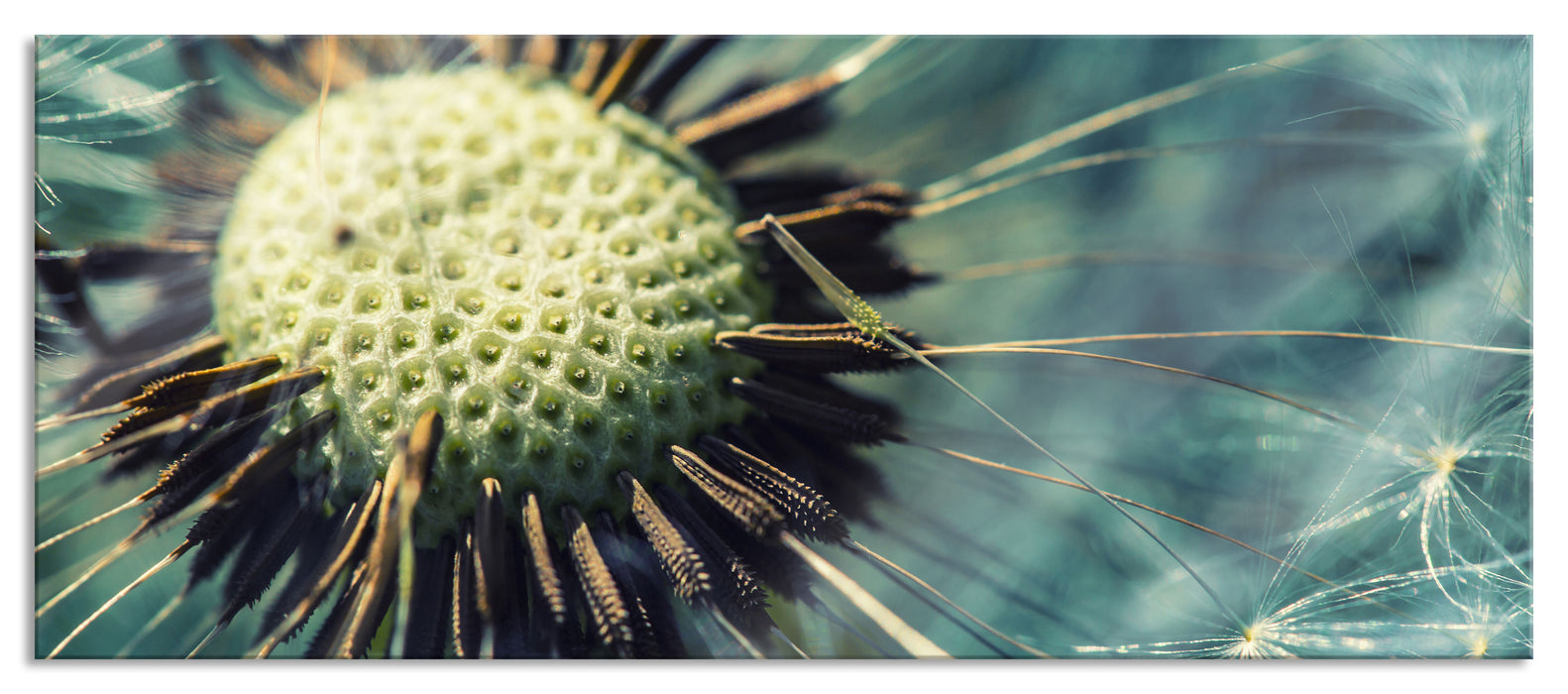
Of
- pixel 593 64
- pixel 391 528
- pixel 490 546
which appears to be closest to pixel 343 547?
pixel 391 528

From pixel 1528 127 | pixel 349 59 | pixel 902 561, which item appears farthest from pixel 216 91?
pixel 1528 127

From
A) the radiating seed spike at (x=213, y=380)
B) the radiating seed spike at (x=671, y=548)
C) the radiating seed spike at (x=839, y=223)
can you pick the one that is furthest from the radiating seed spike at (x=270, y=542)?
the radiating seed spike at (x=839, y=223)

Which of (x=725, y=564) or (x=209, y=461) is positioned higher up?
(x=209, y=461)

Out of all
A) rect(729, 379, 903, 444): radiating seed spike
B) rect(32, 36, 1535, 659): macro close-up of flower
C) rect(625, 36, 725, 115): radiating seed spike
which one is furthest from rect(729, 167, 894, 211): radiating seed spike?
rect(729, 379, 903, 444): radiating seed spike

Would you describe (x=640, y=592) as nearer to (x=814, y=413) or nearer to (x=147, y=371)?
(x=814, y=413)

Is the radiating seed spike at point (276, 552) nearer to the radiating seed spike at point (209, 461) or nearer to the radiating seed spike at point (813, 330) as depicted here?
the radiating seed spike at point (209, 461)

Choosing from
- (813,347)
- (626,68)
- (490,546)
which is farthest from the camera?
(626,68)

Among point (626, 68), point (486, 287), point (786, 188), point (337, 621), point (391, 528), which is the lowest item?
point (337, 621)
